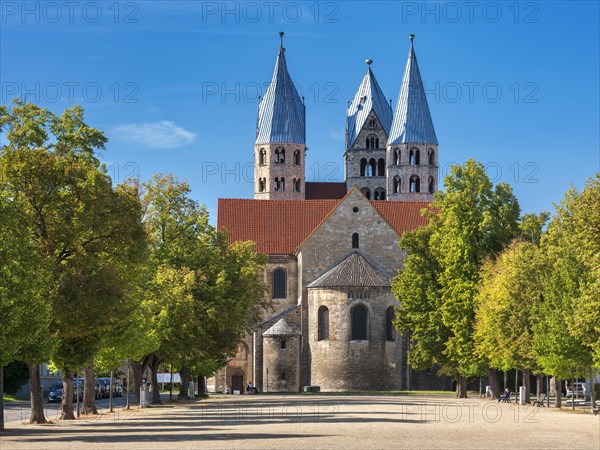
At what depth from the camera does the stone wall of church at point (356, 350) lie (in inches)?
3716

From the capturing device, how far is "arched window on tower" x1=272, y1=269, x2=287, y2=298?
105500mm

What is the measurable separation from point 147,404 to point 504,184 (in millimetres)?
29949

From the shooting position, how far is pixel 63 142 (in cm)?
4756

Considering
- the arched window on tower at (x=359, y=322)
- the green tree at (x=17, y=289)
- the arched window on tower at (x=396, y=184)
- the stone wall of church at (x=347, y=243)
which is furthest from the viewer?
the arched window on tower at (x=396, y=184)

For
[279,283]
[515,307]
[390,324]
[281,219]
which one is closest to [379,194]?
[281,219]

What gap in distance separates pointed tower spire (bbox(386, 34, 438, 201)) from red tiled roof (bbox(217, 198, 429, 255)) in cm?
2769

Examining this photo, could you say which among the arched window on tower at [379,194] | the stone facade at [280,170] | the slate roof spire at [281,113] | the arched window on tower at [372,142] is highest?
the slate roof spire at [281,113]

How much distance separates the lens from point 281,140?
144 m

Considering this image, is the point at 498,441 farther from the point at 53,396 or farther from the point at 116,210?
the point at 53,396

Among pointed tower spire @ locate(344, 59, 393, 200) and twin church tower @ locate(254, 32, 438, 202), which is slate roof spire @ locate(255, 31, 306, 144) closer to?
twin church tower @ locate(254, 32, 438, 202)

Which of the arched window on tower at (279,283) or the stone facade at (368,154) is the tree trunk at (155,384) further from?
the stone facade at (368,154)

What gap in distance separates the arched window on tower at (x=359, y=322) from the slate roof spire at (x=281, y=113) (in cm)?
5145

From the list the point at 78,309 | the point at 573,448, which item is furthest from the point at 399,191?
the point at 573,448

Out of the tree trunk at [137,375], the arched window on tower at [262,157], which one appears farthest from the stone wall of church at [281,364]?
the arched window on tower at [262,157]
